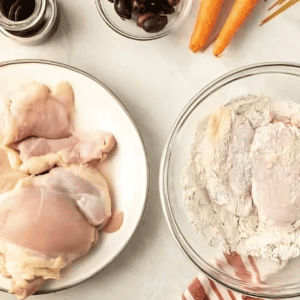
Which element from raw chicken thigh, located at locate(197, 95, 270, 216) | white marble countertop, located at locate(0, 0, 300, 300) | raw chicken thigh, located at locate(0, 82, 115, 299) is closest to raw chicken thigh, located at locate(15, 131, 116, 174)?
raw chicken thigh, located at locate(0, 82, 115, 299)

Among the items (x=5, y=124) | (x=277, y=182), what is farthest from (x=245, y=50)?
(x=5, y=124)

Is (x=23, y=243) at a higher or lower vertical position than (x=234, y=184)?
lower

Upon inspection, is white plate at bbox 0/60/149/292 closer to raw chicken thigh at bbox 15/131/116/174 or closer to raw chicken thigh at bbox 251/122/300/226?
raw chicken thigh at bbox 15/131/116/174

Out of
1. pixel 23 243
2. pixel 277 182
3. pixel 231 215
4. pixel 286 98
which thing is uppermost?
pixel 286 98

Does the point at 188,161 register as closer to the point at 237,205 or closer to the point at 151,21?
the point at 237,205

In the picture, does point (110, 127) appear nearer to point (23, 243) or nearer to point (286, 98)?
point (23, 243)

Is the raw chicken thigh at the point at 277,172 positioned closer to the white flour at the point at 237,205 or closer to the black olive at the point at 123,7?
the white flour at the point at 237,205

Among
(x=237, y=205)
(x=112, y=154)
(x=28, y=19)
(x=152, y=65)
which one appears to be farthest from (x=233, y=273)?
(x=28, y=19)

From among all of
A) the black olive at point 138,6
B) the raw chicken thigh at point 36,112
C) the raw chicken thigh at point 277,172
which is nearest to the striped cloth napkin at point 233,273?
the raw chicken thigh at point 277,172
